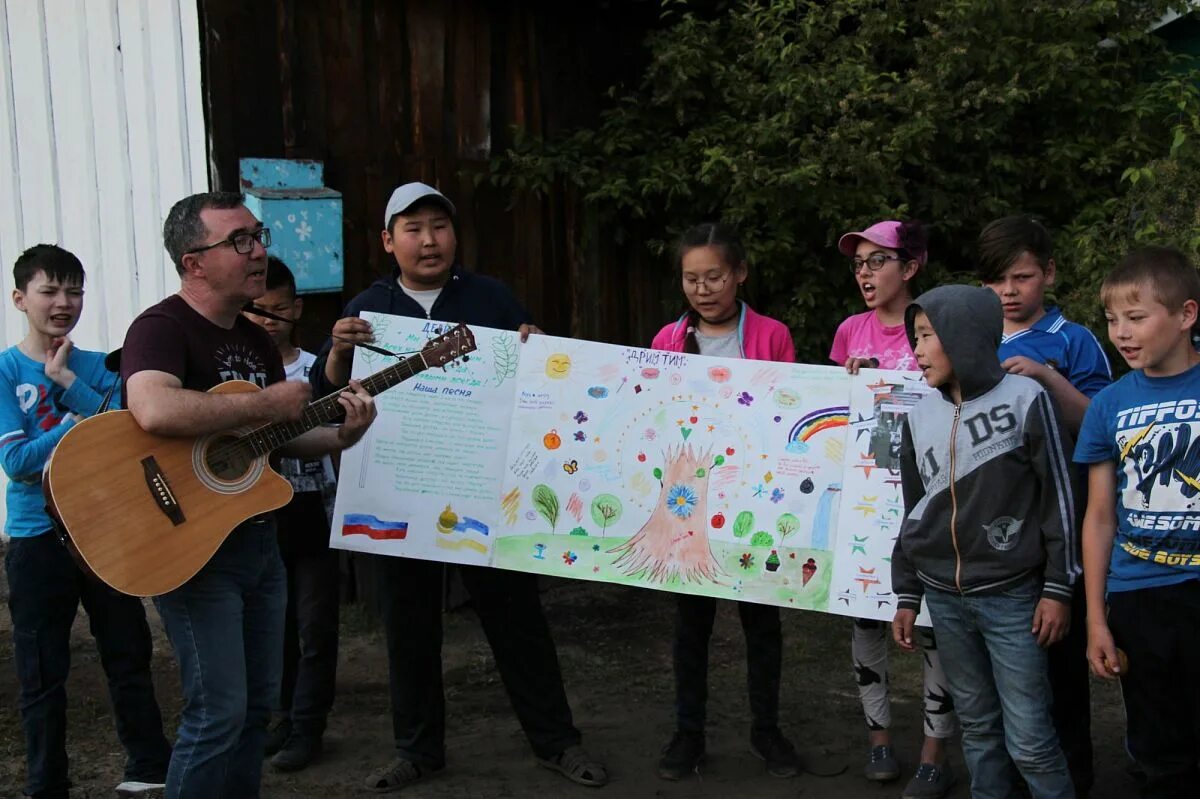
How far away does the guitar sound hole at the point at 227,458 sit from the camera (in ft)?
11.3

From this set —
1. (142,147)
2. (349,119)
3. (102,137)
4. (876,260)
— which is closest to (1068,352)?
(876,260)

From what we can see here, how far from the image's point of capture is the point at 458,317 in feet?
14.5

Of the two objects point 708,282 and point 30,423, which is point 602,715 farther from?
point 30,423

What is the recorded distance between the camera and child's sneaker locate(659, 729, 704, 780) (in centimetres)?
439

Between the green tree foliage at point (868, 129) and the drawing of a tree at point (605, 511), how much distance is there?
8.86 feet

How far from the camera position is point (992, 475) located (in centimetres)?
331

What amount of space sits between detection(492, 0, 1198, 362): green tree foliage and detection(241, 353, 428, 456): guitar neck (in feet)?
10.2

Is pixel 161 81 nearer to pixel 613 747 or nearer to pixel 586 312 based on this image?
pixel 586 312

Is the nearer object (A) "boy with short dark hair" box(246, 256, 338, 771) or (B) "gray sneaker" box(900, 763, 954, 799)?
(B) "gray sneaker" box(900, 763, 954, 799)

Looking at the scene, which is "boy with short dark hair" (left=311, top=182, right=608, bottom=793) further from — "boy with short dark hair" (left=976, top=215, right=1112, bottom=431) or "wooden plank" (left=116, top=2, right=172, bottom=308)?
"wooden plank" (left=116, top=2, right=172, bottom=308)

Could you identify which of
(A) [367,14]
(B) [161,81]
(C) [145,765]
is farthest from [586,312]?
(C) [145,765]

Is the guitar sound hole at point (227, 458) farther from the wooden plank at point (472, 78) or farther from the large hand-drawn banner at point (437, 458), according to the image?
the wooden plank at point (472, 78)

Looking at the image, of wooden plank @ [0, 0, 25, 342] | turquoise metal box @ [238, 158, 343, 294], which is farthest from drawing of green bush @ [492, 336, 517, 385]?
wooden plank @ [0, 0, 25, 342]

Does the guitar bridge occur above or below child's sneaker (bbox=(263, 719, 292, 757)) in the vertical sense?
above
